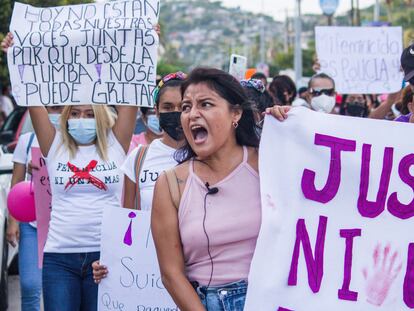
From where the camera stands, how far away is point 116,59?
19.0ft

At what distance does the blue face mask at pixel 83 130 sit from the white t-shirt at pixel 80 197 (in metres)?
Answer: 0.09

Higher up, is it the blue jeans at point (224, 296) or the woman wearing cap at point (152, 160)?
the woman wearing cap at point (152, 160)

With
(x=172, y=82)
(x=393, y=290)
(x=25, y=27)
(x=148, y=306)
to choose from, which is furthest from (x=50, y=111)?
(x=393, y=290)

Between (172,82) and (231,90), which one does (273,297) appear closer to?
(231,90)

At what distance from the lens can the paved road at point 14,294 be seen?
8273mm

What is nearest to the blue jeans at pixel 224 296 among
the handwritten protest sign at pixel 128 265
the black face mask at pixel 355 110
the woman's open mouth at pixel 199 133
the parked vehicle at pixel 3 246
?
the woman's open mouth at pixel 199 133

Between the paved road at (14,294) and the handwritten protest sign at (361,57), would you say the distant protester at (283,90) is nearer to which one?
the handwritten protest sign at (361,57)

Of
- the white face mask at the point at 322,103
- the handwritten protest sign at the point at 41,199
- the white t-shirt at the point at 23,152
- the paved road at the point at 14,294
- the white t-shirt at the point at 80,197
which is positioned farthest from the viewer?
the white face mask at the point at 322,103

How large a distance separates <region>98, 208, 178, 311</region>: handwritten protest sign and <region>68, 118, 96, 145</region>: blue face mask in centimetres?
60

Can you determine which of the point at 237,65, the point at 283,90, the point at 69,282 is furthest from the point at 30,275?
the point at 283,90

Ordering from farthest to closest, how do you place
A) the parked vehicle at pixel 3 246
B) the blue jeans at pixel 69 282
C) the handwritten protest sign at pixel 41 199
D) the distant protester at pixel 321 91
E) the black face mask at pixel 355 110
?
the black face mask at pixel 355 110 < the distant protester at pixel 321 91 < the parked vehicle at pixel 3 246 < the handwritten protest sign at pixel 41 199 < the blue jeans at pixel 69 282

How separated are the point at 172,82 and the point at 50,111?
156 centimetres

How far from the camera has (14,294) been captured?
8766 mm

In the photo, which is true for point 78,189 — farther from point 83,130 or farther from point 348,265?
point 348,265
